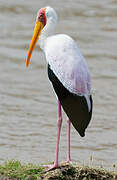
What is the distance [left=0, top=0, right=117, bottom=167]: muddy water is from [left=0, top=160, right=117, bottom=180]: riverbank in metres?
1.92

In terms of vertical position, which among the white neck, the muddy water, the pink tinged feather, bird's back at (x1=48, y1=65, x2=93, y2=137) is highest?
the white neck

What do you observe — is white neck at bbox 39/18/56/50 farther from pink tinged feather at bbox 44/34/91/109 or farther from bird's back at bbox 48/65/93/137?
bird's back at bbox 48/65/93/137

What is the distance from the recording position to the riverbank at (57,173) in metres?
5.95

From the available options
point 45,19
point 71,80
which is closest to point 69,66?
point 71,80

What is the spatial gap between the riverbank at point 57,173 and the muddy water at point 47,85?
1922 mm

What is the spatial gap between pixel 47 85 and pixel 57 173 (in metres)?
6.11

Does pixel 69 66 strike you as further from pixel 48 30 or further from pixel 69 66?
pixel 48 30

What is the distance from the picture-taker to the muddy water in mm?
8805

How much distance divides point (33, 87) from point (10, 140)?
9.38 feet

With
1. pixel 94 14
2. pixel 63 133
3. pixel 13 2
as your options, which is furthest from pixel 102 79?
pixel 13 2

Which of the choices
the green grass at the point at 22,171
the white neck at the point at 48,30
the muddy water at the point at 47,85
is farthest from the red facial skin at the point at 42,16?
Result: the muddy water at the point at 47,85

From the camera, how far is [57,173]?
5969 millimetres

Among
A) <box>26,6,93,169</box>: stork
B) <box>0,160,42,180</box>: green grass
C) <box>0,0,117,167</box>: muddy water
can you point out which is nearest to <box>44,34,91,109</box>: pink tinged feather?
<box>26,6,93,169</box>: stork

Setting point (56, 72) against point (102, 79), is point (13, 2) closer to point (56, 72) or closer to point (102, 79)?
point (102, 79)
